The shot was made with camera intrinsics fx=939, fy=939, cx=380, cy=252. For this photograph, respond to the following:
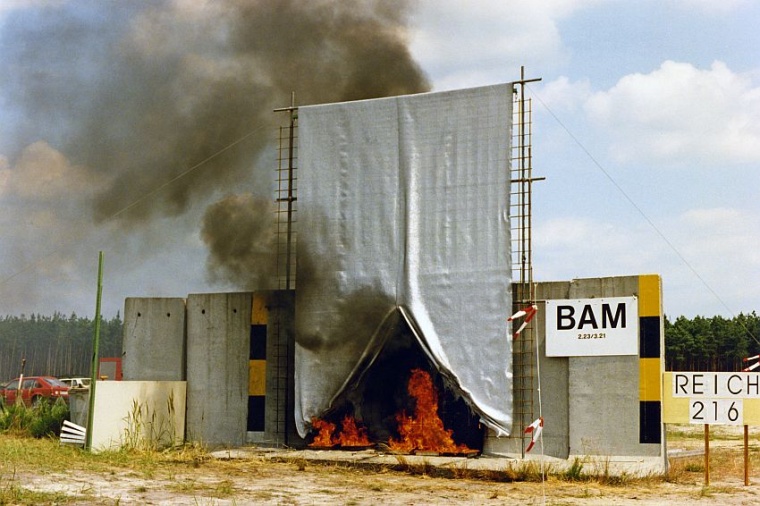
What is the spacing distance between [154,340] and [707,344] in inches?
1658

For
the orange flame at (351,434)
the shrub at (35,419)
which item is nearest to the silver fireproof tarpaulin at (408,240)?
the orange flame at (351,434)

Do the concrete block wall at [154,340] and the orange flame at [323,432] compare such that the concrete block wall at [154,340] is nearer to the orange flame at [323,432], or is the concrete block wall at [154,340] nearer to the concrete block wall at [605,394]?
the orange flame at [323,432]

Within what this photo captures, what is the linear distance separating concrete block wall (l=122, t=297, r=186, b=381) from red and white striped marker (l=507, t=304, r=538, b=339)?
7613mm

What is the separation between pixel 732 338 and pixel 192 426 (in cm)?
4339

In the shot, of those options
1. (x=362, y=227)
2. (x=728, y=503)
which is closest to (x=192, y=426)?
(x=362, y=227)

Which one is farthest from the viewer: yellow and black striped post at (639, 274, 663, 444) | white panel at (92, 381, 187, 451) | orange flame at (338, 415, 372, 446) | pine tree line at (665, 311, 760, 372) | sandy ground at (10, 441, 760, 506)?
pine tree line at (665, 311, 760, 372)

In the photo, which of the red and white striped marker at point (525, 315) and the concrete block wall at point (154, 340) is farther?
the concrete block wall at point (154, 340)

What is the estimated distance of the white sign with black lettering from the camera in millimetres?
16234

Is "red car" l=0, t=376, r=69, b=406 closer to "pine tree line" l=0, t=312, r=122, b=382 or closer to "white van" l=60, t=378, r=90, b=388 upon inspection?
"white van" l=60, t=378, r=90, b=388

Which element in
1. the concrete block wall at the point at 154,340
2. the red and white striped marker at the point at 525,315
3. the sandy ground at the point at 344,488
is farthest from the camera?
the concrete block wall at the point at 154,340

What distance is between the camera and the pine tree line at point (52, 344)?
82125 millimetres

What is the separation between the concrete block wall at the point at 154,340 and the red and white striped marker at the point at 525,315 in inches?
300

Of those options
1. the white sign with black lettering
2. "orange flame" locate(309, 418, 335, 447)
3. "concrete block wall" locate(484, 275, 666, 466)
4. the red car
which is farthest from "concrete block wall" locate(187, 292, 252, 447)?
the red car

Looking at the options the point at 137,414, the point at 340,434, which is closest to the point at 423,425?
the point at 340,434
